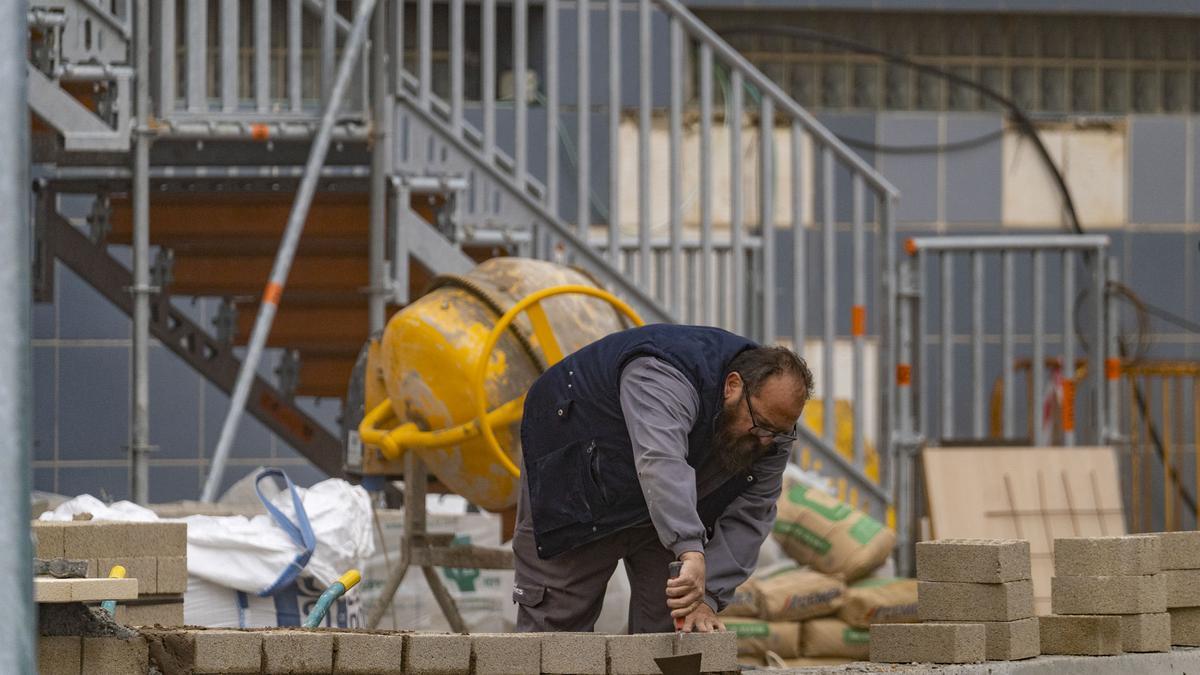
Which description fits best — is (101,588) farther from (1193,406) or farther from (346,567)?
(1193,406)

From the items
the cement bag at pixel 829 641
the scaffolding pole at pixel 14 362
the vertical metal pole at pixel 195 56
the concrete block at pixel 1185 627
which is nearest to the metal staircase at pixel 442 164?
the vertical metal pole at pixel 195 56

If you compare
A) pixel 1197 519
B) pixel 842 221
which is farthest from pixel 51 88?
pixel 1197 519

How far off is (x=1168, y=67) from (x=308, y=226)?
8.67 m

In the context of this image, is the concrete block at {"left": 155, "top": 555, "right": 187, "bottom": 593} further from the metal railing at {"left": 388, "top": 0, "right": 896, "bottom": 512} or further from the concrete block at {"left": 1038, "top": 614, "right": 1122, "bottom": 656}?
the metal railing at {"left": 388, "top": 0, "right": 896, "bottom": 512}

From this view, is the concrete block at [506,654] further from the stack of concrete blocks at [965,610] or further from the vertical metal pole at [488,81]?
the vertical metal pole at [488,81]

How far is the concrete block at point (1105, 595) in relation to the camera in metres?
7.00

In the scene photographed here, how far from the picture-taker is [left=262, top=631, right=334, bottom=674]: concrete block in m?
5.11

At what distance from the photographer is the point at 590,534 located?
6055 mm

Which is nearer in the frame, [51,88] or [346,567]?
[346,567]

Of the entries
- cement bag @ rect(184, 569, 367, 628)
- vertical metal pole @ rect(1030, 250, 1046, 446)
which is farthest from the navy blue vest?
vertical metal pole @ rect(1030, 250, 1046, 446)

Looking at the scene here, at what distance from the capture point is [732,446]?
232 inches

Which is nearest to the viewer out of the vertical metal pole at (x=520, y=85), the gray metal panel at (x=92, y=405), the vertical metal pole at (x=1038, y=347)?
the vertical metal pole at (x=520, y=85)

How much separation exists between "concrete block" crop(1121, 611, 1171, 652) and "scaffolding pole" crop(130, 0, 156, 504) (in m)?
4.78

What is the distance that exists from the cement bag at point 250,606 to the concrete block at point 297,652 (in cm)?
248
